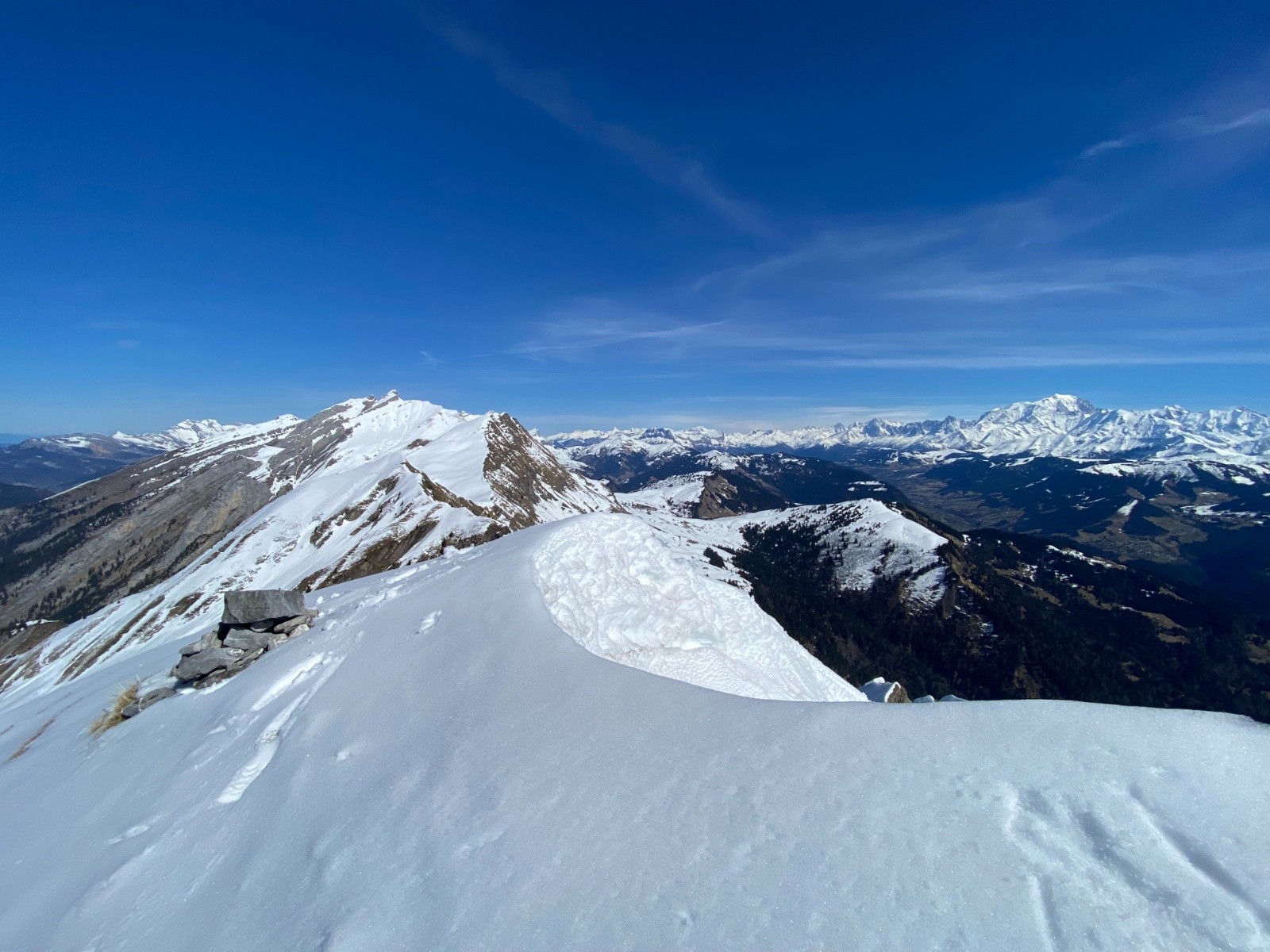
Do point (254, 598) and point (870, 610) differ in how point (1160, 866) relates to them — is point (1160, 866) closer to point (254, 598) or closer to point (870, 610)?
point (254, 598)

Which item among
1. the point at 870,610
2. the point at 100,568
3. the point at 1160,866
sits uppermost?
the point at 1160,866

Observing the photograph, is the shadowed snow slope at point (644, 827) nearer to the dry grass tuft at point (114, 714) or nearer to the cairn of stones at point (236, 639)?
the dry grass tuft at point (114, 714)

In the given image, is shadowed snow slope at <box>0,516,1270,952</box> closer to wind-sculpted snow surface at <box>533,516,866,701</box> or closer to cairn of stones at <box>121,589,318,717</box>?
cairn of stones at <box>121,589,318,717</box>

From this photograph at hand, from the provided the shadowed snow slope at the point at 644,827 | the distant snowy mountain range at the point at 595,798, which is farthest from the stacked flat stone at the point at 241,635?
the shadowed snow slope at the point at 644,827

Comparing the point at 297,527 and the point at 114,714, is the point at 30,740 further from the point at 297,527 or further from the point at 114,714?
the point at 297,527

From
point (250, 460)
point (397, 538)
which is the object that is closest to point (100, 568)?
point (250, 460)

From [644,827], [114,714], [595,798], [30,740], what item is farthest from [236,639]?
[644,827]
